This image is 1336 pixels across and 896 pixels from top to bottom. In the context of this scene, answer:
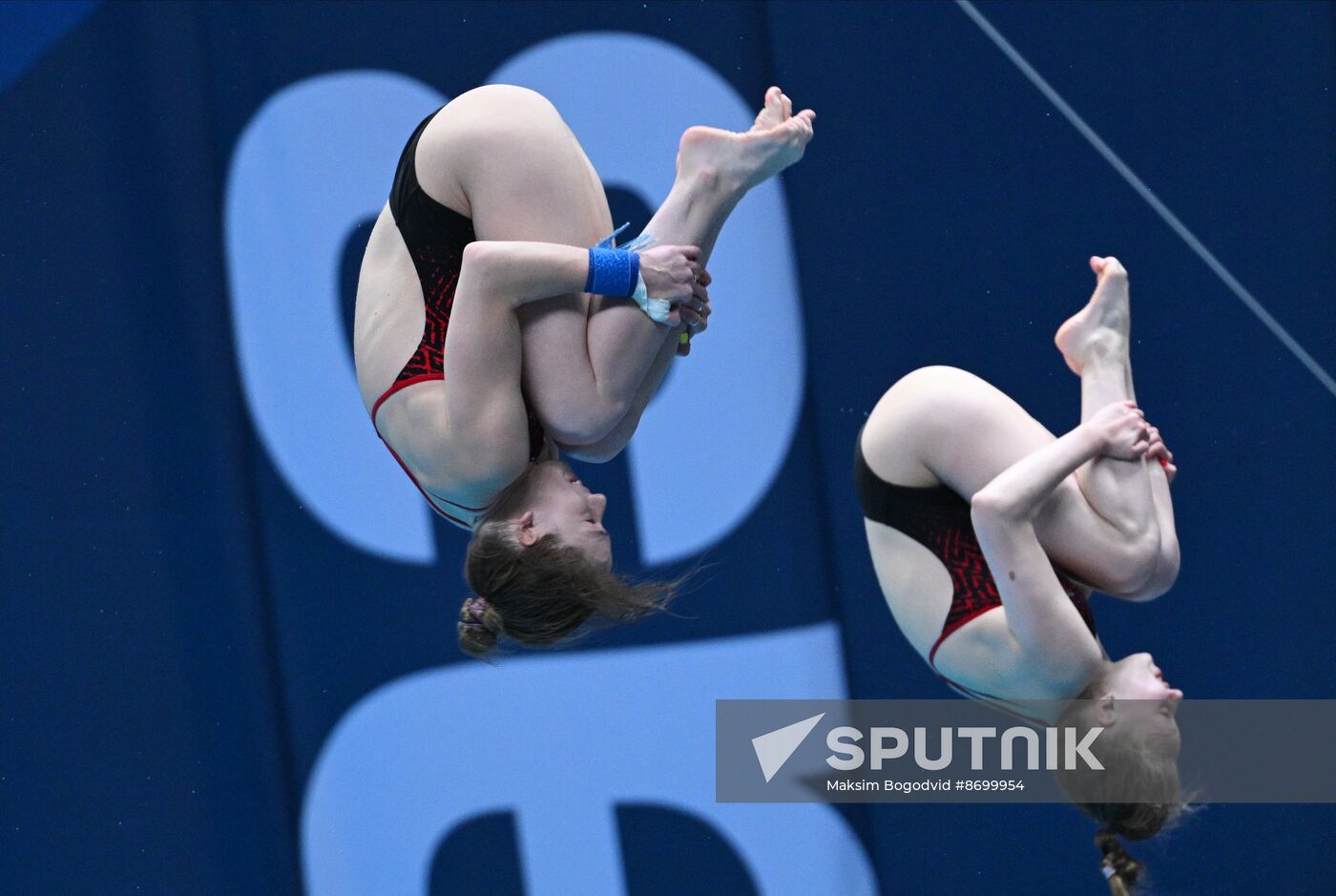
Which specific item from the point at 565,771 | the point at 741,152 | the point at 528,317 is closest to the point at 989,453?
the point at 741,152

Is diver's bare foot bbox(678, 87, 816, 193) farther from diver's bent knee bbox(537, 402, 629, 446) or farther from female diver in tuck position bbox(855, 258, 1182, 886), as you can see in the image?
female diver in tuck position bbox(855, 258, 1182, 886)

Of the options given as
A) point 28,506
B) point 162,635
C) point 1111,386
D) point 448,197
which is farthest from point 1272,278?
point 28,506

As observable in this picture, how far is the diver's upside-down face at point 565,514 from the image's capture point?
233 centimetres

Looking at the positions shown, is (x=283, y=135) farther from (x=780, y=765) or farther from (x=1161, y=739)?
(x=1161, y=739)

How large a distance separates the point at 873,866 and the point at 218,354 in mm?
2246

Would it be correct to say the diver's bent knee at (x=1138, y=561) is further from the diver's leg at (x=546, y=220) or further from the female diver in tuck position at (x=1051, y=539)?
the diver's leg at (x=546, y=220)

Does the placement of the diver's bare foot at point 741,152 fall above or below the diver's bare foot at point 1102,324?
above

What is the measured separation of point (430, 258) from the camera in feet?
7.67

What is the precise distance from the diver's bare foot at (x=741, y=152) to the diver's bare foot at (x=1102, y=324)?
29.4 inches

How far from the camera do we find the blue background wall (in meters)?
3.94

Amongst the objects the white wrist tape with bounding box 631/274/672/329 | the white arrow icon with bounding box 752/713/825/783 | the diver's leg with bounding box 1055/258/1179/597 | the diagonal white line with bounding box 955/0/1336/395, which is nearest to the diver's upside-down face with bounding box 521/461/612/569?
the white wrist tape with bounding box 631/274/672/329

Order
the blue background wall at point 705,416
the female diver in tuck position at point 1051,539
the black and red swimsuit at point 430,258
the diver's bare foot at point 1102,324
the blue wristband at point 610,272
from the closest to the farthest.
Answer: the blue wristband at point 610,272 → the black and red swimsuit at point 430,258 → the female diver in tuck position at point 1051,539 → the diver's bare foot at point 1102,324 → the blue background wall at point 705,416

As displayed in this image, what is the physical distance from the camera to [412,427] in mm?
2318

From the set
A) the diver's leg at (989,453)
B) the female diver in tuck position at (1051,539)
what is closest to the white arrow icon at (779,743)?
the female diver in tuck position at (1051,539)
